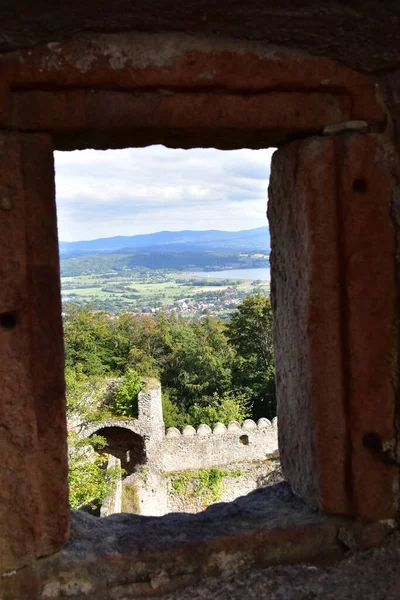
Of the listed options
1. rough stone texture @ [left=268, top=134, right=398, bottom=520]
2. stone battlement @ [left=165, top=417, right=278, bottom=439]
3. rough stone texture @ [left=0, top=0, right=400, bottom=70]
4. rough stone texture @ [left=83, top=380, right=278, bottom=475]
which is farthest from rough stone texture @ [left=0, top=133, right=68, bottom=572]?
stone battlement @ [left=165, top=417, right=278, bottom=439]

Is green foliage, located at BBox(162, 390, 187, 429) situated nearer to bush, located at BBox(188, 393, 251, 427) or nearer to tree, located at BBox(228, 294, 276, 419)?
bush, located at BBox(188, 393, 251, 427)

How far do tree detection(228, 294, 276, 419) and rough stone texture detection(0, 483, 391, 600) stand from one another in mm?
23241

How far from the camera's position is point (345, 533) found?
6.50ft

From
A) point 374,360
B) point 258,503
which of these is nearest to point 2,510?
point 258,503

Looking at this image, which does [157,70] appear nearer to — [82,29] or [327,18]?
[82,29]

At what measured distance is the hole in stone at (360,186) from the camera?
1.90 metres

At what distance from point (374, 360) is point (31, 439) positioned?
1139mm

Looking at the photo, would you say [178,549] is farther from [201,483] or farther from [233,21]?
[201,483]

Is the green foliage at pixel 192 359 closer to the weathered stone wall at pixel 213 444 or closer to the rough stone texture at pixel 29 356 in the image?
the weathered stone wall at pixel 213 444

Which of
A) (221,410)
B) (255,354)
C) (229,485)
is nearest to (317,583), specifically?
(229,485)

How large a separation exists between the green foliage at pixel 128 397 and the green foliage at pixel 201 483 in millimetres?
2513

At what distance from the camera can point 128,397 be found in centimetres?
1939

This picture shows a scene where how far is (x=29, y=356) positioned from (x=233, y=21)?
3.78 ft

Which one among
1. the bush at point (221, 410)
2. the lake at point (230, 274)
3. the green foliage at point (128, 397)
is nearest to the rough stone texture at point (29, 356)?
the green foliage at point (128, 397)
